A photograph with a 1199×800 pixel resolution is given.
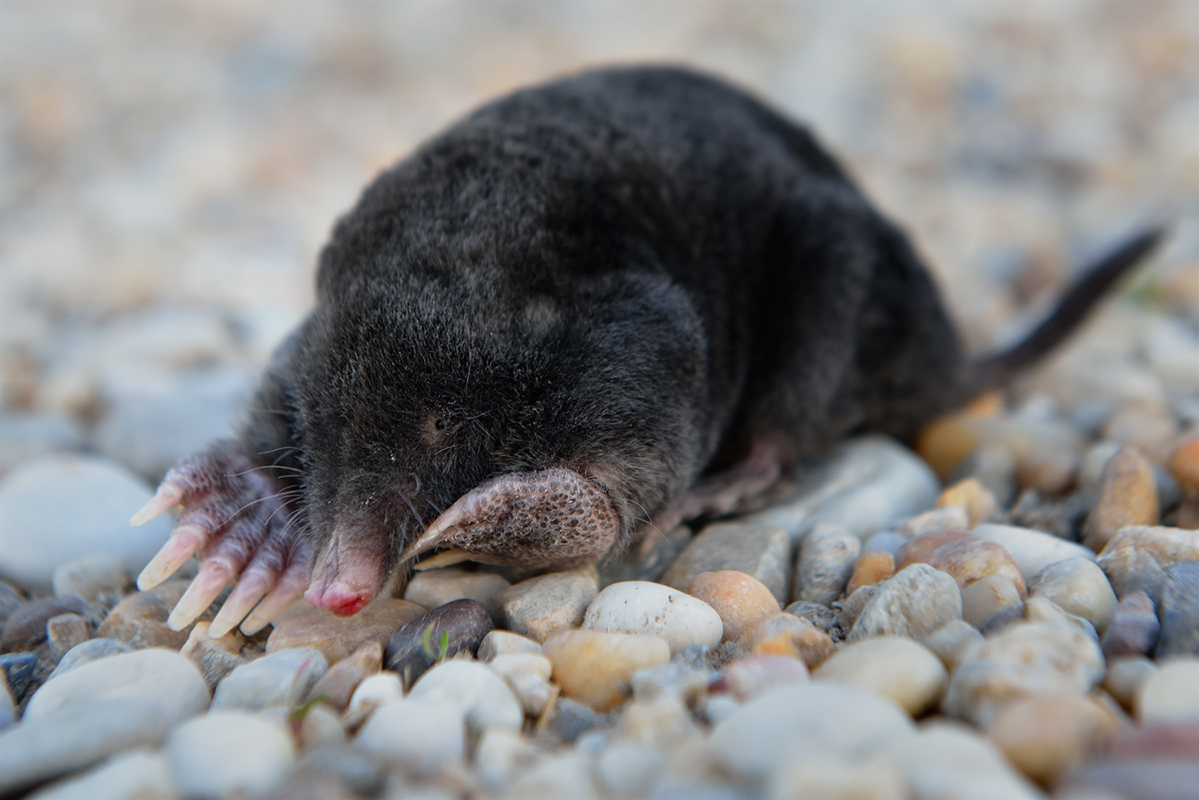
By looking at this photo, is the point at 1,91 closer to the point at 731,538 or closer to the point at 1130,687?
the point at 731,538

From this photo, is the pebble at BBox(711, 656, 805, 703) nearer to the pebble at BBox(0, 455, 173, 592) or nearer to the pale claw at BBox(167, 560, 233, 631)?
the pale claw at BBox(167, 560, 233, 631)

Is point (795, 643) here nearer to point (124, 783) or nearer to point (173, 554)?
point (124, 783)

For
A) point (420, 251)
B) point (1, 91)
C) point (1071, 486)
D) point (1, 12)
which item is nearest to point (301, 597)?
point (420, 251)

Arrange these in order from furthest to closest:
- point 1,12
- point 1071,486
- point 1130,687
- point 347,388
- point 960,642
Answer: point 1,12 < point 1071,486 < point 347,388 < point 960,642 < point 1130,687

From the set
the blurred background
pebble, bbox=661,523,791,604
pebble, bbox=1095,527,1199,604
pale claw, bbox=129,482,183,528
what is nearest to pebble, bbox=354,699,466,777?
pebble, bbox=661,523,791,604

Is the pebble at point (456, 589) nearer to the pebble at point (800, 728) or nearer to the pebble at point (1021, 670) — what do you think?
the pebble at point (800, 728)
